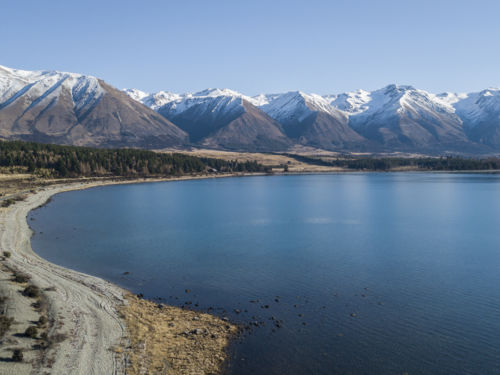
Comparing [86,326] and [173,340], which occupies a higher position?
[86,326]

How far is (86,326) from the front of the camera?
31.1 meters

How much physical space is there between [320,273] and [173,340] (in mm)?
22832

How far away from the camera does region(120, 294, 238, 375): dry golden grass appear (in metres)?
27.2

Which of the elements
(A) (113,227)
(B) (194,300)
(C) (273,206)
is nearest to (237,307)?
(B) (194,300)

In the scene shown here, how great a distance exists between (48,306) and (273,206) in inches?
3388

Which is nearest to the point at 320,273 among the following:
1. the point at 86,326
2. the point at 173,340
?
the point at 173,340

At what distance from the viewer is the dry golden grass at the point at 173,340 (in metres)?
27.2

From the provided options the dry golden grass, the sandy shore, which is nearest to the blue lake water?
the dry golden grass

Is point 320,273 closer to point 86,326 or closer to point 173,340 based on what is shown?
point 173,340

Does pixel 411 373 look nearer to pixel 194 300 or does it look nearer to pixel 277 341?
pixel 277 341

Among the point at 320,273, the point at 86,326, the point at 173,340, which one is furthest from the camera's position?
the point at 320,273

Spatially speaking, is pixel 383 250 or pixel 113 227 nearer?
pixel 383 250

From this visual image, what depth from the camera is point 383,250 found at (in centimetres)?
6162

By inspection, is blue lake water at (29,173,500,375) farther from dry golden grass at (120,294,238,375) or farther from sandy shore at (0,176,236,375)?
sandy shore at (0,176,236,375)
